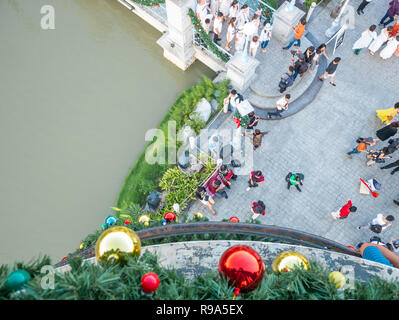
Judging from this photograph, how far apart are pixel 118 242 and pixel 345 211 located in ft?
23.3

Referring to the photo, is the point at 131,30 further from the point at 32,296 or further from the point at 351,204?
the point at 32,296

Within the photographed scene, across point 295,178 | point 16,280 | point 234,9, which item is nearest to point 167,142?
point 295,178

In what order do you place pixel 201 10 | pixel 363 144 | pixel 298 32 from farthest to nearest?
pixel 298 32, pixel 201 10, pixel 363 144

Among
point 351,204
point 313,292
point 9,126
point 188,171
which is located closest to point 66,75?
point 9,126

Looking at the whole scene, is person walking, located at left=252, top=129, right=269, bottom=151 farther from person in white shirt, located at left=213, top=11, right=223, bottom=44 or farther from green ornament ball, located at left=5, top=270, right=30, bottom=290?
green ornament ball, located at left=5, top=270, right=30, bottom=290

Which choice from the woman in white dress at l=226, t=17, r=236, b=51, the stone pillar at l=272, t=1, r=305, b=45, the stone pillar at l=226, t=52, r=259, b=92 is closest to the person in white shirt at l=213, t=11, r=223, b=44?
the woman in white dress at l=226, t=17, r=236, b=51

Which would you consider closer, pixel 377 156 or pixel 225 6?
pixel 377 156

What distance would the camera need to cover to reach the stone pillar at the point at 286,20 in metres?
10.6

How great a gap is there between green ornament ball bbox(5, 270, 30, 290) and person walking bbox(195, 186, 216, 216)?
626cm

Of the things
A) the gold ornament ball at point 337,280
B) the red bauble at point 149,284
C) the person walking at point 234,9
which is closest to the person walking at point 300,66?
the person walking at point 234,9

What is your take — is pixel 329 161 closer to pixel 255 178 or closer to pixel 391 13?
pixel 255 178

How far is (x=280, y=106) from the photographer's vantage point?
1010 cm

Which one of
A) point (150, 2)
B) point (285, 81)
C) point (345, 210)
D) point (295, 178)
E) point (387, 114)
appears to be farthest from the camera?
point (150, 2)

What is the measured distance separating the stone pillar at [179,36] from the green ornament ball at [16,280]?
876 centimetres
